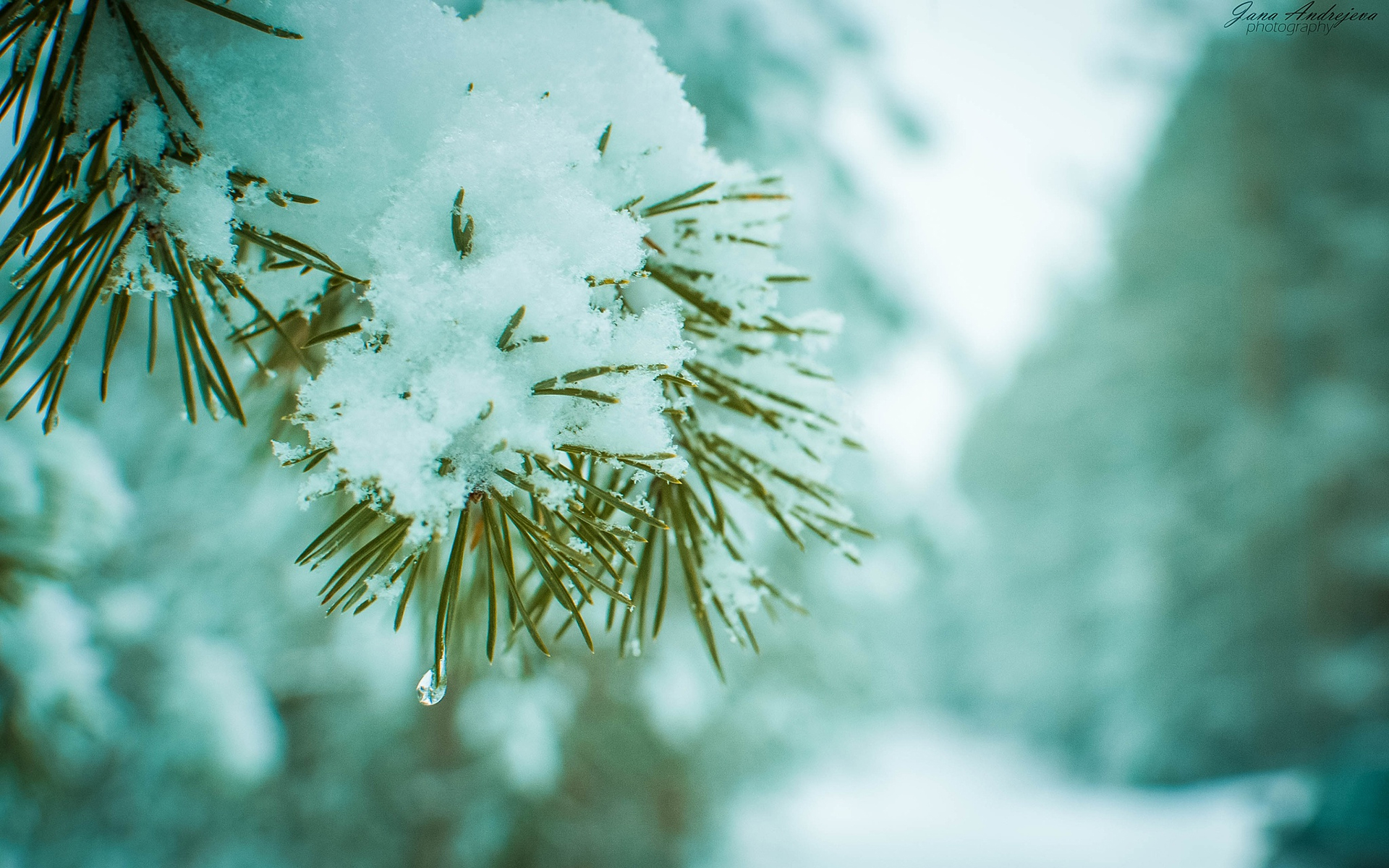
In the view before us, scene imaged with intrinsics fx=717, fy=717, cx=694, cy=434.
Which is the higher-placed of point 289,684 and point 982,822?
point 982,822

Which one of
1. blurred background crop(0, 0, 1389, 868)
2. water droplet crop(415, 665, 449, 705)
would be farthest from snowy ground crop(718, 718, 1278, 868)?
water droplet crop(415, 665, 449, 705)

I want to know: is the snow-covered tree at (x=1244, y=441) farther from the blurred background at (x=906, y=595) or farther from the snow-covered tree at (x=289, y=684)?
the snow-covered tree at (x=289, y=684)

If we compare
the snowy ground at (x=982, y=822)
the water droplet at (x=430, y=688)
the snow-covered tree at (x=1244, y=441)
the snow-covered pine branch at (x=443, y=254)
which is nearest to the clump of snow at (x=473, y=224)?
the snow-covered pine branch at (x=443, y=254)

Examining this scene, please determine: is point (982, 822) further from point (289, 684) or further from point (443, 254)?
point (443, 254)

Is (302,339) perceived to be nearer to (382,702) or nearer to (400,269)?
(400,269)

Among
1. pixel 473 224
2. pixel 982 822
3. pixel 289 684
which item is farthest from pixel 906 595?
pixel 982 822

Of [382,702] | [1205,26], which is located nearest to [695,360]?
[382,702]
